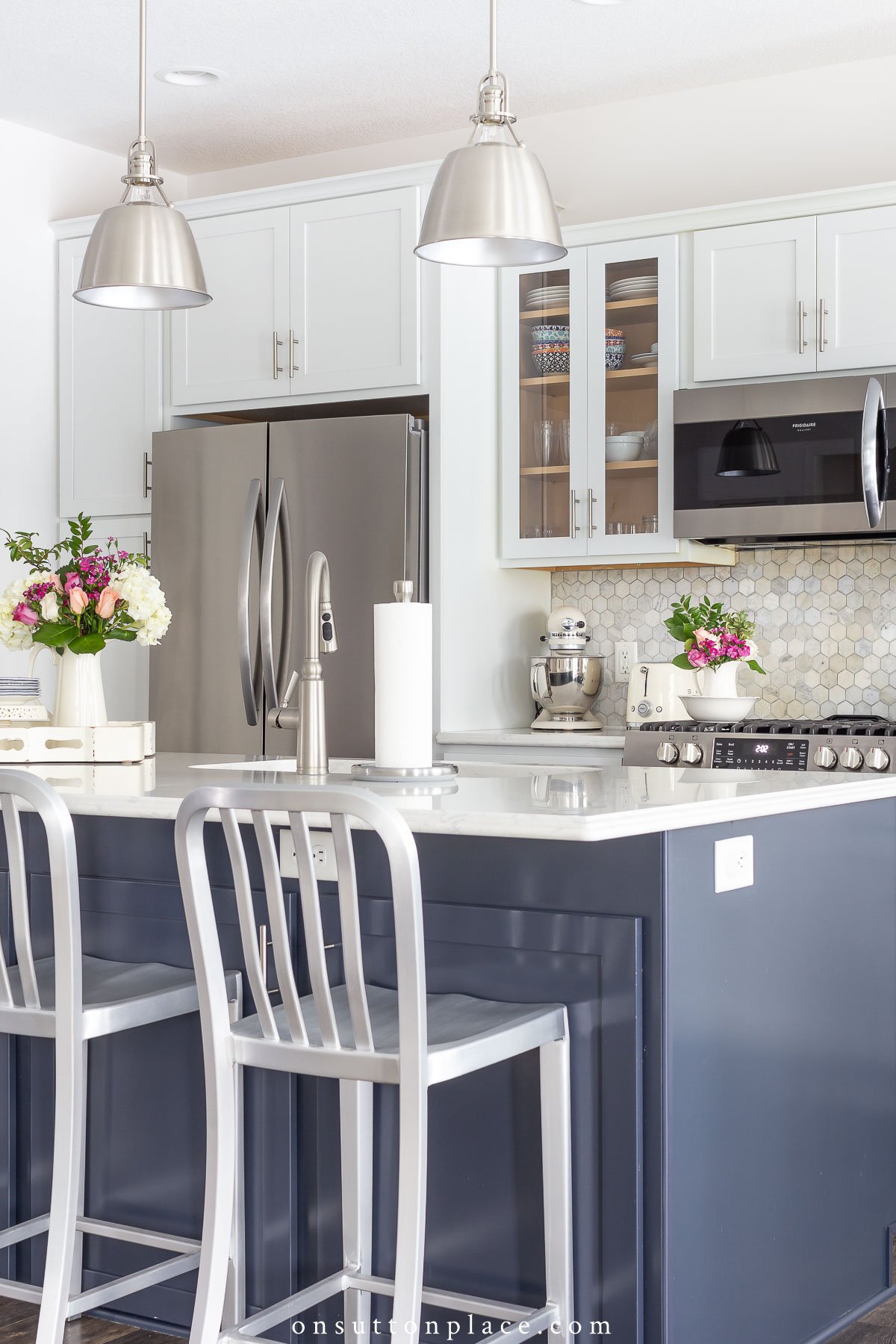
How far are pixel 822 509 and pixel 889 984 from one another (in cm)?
161

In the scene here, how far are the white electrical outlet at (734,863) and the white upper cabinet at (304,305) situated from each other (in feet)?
7.56

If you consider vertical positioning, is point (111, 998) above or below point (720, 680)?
below

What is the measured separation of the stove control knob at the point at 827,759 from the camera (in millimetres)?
3711

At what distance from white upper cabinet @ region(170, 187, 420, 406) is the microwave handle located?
121 cm

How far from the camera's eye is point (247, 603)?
14.1ft

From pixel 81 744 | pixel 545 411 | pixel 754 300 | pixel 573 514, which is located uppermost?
pixel 754 300

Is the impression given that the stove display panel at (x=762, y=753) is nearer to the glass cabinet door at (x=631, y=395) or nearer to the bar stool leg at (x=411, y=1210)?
the glass cabinet door at (x=631, y=395)

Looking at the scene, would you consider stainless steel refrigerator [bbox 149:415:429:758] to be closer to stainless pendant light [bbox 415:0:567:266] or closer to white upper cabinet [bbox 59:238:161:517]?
white upper cabinet [bbox 59:238:161:517]

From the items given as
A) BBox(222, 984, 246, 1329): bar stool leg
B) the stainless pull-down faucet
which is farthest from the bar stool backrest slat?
the stainless pull-down faucet

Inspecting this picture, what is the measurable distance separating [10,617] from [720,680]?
1.91m

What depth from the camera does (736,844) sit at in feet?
7.23

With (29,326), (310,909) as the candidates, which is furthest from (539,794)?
(29,326)

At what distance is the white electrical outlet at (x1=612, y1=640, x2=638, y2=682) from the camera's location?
462 centimetres

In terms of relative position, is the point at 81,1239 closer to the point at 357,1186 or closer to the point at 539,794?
the point at 357,1186
